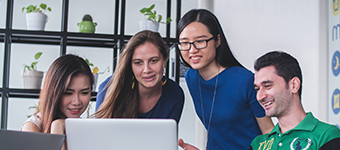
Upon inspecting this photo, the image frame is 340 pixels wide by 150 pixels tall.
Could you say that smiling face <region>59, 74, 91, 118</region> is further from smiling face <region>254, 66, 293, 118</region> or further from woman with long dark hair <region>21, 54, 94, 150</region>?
smiling face <region>254, 66, 293, 118</region>

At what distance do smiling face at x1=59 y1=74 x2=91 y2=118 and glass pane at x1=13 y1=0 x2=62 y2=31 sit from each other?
1.57 meters

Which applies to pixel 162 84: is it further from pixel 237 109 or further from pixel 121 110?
pixel 237 109

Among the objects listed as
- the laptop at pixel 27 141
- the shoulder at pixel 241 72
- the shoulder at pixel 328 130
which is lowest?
the shoulder at pixel 328 130

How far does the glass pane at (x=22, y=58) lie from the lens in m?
2.58

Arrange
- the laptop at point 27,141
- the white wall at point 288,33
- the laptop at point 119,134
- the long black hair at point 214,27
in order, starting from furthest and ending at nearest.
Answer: the white wall at point 288,33 < the long black hair at point 214,27 < the laptop at point 119,134 < the laptop at point 27,141

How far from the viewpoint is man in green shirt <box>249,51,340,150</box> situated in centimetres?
105

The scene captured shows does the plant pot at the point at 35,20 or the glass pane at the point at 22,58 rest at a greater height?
the plant pot at the point at 35,20

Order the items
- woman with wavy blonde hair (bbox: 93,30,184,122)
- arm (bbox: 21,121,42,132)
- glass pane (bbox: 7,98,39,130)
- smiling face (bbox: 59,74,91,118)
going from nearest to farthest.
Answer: arm (bbox: 21,121,42,132) → smiling face (bbox: 59,74,91,118) → woman with wavy blonde hair (bbox: 93,30,184,122) → glass pane (bbox: 7,98,39,130)

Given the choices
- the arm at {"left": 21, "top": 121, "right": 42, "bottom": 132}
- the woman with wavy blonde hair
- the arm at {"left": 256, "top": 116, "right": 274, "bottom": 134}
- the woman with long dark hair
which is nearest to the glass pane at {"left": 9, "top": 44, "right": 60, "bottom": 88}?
the woman with wavy blonde hair

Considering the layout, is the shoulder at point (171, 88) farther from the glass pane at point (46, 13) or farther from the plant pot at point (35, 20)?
the glass pane at point (46, 13)

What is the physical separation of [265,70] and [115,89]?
0.81m

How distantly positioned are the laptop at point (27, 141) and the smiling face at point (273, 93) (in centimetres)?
82

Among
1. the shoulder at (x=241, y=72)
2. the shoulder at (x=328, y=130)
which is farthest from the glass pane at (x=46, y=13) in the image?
the shoulder at (x=328, y=130)

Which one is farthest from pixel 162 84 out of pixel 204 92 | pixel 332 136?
pixel 332 136
